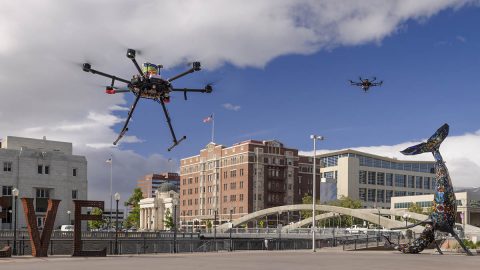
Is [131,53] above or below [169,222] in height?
above

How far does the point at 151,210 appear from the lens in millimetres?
191500

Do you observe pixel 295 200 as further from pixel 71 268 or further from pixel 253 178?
pixel 71 268

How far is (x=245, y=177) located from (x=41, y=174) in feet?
252

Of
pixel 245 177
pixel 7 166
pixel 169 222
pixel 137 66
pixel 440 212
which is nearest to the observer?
pixel 137 66

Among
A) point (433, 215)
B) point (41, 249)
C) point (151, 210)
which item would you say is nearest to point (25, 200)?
point (41, 249)

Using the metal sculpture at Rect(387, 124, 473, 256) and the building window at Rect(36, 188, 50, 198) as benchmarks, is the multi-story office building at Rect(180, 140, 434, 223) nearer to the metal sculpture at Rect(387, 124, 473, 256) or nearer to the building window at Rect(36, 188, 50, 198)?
the building window at Rect(36, 188, 50, 198)

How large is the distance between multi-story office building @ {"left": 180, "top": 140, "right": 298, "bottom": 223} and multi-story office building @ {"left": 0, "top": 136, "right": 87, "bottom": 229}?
7026cm

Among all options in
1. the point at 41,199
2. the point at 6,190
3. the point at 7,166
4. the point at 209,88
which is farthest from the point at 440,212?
the point at 7,166

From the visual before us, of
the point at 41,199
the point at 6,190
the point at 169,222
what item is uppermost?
the point at 6,190

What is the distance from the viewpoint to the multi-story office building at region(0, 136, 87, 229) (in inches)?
3752

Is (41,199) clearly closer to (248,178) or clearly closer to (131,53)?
(131,53)

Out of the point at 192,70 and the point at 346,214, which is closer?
the point at 192,70

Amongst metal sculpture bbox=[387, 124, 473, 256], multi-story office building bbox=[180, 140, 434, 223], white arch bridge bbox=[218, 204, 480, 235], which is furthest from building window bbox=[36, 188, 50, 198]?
multi-story office building bbox=[180, 140, 434, 223]

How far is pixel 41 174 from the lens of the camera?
323 ft
